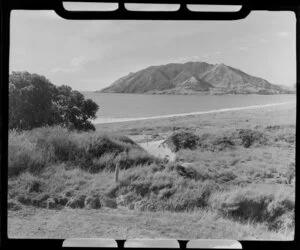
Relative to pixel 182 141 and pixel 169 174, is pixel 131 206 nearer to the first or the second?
pixel 169 174

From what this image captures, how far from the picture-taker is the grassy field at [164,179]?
2.14 metres

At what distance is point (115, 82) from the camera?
2311 millimetres

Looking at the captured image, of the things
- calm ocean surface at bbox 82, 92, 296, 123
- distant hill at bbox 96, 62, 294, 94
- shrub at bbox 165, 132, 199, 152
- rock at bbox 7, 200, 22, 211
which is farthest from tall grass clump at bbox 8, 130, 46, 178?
shrub at bbox 165, 132, 199, 152

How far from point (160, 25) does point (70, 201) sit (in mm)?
1162

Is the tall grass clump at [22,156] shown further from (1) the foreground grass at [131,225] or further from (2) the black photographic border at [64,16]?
(1) the foreground grass at [131,225]

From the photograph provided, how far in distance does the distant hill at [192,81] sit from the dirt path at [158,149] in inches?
13.1

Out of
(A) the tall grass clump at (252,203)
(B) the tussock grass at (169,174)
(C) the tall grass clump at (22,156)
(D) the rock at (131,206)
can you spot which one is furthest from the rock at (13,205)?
(A) the tall grass clump at (252,203)

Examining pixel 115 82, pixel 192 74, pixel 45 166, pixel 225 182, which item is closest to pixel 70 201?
pixel 45 166

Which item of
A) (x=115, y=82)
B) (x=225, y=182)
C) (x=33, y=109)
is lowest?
(x=225, y=182)

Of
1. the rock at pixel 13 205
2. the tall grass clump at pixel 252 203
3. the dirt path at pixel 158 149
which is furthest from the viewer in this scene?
the dirt path at pixel 158 149

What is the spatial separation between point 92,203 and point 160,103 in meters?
0.74

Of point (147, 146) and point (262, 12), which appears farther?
point (147, 146)

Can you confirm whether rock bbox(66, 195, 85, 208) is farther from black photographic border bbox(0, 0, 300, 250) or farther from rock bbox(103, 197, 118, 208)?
black photographic border bbox(0, 0, 300, 250)

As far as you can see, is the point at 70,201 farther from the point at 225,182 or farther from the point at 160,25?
the point at 160,25
